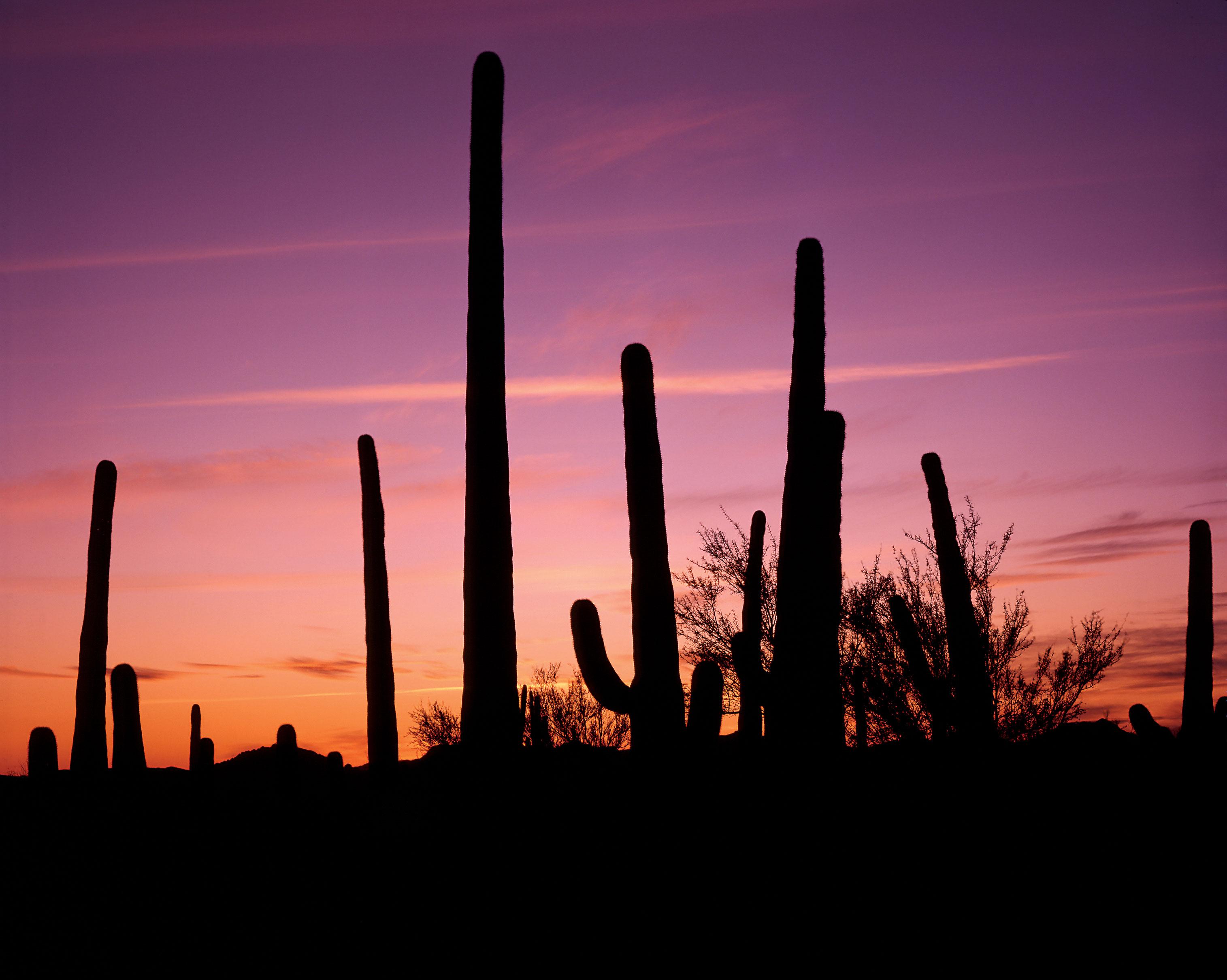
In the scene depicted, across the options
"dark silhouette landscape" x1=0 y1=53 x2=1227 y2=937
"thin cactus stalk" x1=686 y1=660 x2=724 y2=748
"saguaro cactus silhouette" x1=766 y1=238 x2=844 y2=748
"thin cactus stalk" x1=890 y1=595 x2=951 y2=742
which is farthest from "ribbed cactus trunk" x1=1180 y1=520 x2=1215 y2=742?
"thin cactus stalk" x1=686 y1=660 x2=724 y2=748

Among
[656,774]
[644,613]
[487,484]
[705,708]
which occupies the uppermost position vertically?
[487,484]

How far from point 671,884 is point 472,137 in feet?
19.8

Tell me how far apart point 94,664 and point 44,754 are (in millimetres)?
1218

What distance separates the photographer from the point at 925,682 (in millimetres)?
9906

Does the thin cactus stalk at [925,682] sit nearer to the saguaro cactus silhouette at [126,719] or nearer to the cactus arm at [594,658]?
the cactus arm at [594,658]

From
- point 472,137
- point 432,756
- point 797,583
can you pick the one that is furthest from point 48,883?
point 432,756

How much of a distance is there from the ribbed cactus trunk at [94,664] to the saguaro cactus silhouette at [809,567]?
8709mm

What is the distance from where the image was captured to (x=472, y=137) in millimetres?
9000

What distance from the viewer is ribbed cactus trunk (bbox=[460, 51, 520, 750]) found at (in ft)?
25.9

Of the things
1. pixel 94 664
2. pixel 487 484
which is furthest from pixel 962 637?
pixel 94 664

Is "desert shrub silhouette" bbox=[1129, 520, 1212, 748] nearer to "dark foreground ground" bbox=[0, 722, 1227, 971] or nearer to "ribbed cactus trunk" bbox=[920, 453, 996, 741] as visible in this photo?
"ribbed cactus trunk" bbox=[920, 453, 996, 741]

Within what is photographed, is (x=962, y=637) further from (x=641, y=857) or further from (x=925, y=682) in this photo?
(x=641, y=857)

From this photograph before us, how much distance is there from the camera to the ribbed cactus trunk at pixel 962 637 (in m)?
12.1

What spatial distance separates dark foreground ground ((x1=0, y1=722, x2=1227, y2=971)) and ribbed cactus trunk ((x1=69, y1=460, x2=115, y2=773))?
468cm
